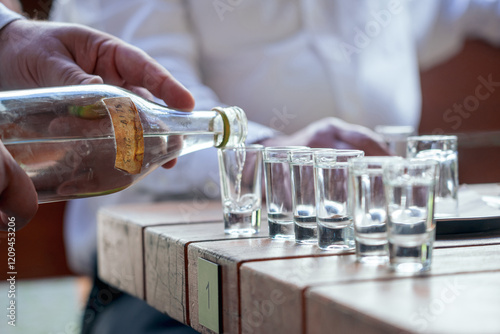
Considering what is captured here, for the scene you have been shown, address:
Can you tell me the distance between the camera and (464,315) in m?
0.35

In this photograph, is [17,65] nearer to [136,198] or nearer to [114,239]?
[114,239]

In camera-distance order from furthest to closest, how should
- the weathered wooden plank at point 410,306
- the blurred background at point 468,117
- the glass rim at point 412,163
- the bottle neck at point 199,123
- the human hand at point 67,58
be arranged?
the blurred background at point 468,117, the human hand at point 67,58, the bottle neck at point 199,123, the glass rim at point 412,163, the weathered wooden plank at point 410,306

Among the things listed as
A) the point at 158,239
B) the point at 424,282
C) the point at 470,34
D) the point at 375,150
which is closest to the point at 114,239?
the point at 158,239

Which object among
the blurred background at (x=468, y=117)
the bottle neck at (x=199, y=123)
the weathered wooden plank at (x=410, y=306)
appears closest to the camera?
the weathered wooden plank at (x=410, y=306)

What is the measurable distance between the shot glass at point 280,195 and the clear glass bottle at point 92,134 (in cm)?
8

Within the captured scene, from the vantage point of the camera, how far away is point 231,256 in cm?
52

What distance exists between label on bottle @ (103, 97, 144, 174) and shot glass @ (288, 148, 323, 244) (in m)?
0.15

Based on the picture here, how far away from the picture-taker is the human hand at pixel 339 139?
97 centimetres

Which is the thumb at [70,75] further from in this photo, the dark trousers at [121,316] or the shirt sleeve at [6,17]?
the dark trousers at [121,316]

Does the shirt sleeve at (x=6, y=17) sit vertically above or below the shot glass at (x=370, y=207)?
above

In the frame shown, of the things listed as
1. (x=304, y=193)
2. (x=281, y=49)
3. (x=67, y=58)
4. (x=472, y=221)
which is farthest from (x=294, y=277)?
(x=281, y=49)

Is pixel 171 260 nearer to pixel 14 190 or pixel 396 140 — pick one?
pixel 14 190

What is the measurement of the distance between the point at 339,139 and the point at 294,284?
2.05 ft

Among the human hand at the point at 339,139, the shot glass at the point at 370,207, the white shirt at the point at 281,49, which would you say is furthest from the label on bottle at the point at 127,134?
the white shirt at the point at 281,49
